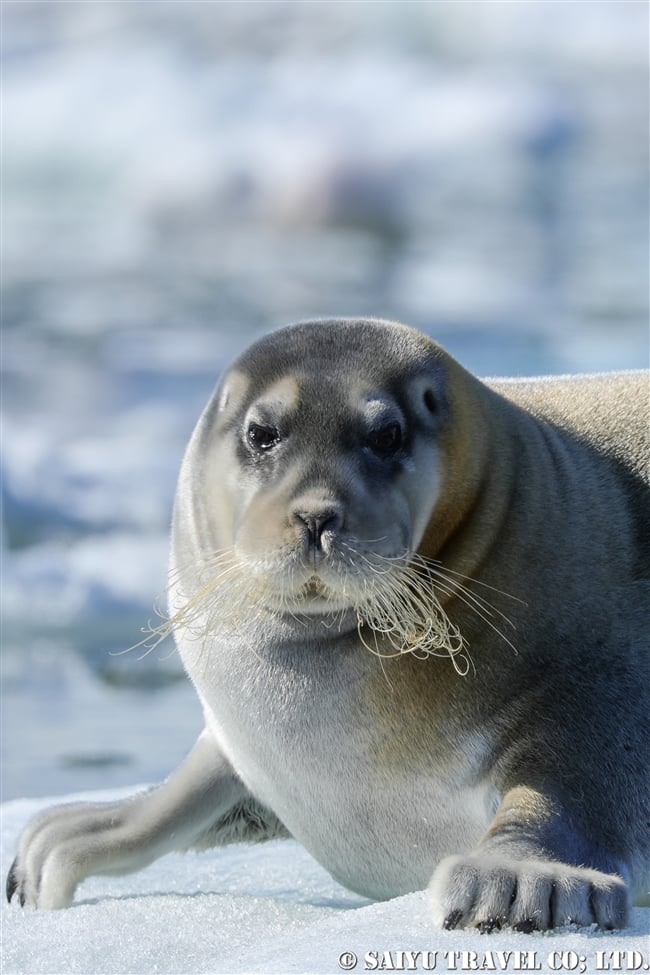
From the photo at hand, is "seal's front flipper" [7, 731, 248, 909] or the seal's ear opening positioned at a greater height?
the seal's ear opening

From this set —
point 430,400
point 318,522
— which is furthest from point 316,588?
point 430,400

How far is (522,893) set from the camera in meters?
2.26

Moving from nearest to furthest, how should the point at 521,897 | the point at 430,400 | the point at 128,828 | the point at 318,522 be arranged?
the point at 521,897
the point at 318,522
the point at 430,400
the point at 128,828

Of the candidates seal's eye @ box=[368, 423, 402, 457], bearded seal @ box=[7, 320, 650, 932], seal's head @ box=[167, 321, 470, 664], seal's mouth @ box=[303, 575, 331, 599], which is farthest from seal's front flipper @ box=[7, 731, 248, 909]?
seal's eye @ box=[368, 423, 402, 457]

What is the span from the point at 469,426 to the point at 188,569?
67 cm

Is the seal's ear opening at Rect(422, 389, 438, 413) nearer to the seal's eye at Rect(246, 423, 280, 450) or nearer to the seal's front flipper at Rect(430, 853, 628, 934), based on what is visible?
the seal's eye at Rect(246, 423, 280, 450)

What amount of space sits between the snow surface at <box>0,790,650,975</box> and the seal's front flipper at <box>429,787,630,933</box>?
3cm

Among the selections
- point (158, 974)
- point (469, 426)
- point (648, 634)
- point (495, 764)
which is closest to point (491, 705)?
point (495, 764)

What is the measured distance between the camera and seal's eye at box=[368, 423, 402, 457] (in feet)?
8.88

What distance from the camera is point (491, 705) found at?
9.20 feet

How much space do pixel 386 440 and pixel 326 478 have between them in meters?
0.20

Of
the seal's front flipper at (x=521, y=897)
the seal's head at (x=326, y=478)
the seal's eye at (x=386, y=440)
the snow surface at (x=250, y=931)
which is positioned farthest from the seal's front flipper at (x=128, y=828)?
the seal's front flipper at (x=521, y=897)

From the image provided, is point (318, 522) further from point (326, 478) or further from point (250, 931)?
point (250, 931)

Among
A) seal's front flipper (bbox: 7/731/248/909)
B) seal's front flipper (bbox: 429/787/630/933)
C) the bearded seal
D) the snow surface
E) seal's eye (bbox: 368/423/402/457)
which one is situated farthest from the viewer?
seal's front flipper (bbox: 7/731/248/909)
